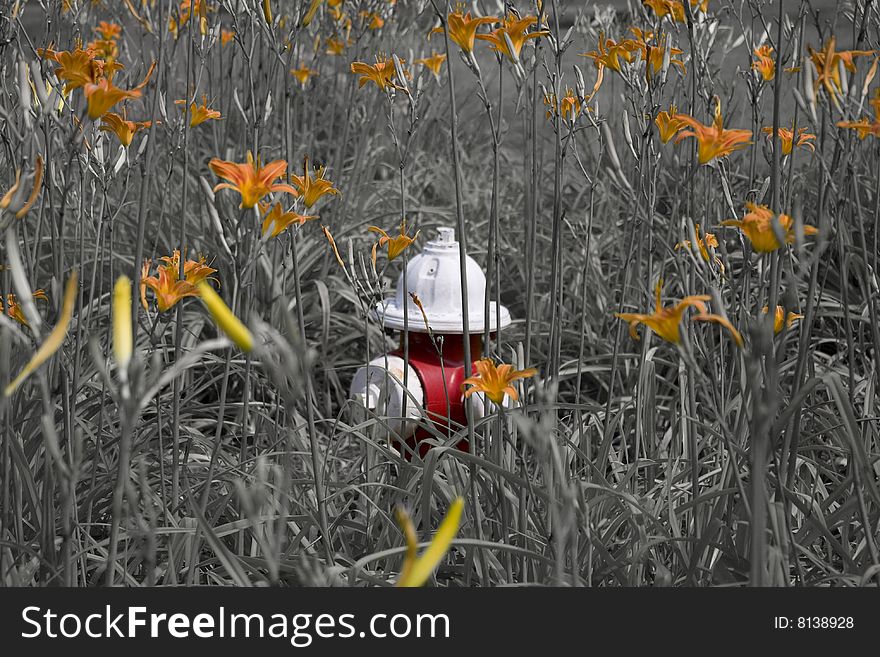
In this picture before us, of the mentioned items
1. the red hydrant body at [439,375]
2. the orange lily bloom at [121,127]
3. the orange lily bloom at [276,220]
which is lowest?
the red hydrant body at [439,375]

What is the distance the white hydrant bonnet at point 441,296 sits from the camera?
8.57 feet

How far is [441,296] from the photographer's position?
269 cm

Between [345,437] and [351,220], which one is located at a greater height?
Answer: [351,220]

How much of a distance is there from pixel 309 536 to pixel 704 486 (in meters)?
0.87

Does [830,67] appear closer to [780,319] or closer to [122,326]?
[780,319]

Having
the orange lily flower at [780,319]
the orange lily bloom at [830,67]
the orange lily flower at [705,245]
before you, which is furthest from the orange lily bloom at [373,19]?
the orange lily bloom at [830,67]

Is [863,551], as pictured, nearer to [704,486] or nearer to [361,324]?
[704,486]

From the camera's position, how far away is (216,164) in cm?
129

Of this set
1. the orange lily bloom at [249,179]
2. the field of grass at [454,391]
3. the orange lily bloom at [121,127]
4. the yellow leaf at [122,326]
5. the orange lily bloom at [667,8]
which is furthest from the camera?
the orange lily bloom at [667,8]

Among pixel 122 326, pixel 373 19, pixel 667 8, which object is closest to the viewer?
pixel 122 326

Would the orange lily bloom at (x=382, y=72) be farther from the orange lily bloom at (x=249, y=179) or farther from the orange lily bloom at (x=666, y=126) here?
the orange lily bloom at (x=249, y=179)

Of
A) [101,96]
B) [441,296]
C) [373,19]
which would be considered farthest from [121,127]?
[373,19]

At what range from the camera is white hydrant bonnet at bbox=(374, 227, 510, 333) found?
2613 millimetres
